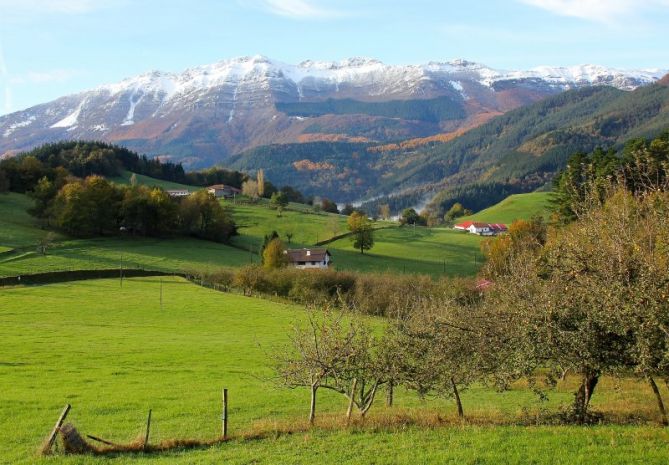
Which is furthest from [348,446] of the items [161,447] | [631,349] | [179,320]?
[179,320]

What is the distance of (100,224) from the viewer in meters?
108

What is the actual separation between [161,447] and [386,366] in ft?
26.2

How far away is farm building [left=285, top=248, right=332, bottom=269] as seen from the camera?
102000mm

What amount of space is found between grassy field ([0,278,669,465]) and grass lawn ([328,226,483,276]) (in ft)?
145

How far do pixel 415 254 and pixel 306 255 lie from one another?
951 inches

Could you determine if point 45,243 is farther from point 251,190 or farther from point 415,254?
point 251,190

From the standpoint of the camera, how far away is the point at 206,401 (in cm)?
2856

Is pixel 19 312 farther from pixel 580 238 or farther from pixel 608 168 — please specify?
pixel 608 168

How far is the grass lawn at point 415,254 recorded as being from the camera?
104000mm

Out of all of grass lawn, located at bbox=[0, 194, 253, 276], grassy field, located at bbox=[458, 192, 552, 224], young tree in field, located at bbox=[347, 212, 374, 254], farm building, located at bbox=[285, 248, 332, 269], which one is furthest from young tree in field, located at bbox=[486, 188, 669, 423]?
grassy field, located at bbox=[458, 192, 552, 224]

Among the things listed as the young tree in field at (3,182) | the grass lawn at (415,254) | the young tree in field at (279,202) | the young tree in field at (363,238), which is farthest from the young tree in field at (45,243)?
the young tree in field at (279,202)

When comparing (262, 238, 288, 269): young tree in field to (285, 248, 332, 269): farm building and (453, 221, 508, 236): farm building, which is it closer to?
(285, 248, 332, 269): farm building

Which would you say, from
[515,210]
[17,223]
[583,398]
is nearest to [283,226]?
A: [17,223]

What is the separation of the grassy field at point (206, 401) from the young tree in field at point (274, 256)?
2871cm
